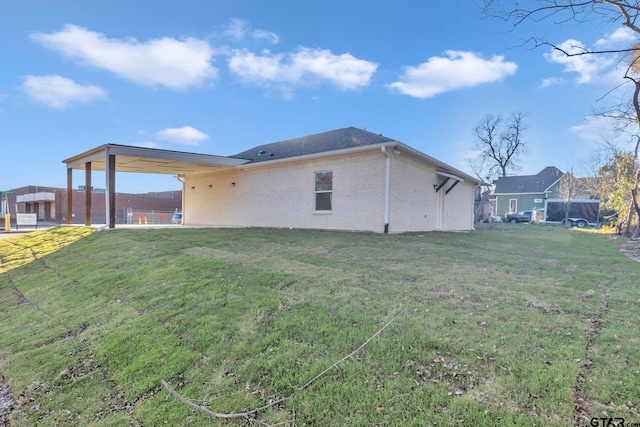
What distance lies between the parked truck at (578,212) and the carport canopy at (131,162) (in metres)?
29.8

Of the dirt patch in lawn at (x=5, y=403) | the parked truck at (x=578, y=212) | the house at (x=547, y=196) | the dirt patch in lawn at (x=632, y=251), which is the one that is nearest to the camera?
the dirt patch in lawn at (x=5, y=403)

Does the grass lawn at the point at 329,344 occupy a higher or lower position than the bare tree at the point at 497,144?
lower

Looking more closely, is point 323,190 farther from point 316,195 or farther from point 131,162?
point 131,162

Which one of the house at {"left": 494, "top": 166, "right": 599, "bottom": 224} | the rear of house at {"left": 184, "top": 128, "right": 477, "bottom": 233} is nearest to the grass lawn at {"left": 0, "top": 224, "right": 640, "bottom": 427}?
the rear of house at {"left": 184, "top": 128, "right": 477, "bottom": 233}

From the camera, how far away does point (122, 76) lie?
584 inches

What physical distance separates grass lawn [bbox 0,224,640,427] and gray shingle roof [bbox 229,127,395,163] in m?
6.63

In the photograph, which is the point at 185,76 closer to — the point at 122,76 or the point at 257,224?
the point at 122,76

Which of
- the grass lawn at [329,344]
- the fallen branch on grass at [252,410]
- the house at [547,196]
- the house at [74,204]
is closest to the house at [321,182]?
the grass lawn at [329,344]

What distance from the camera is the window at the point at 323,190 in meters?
11.9

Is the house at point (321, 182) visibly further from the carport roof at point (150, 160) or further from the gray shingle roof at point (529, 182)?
the gray shingle roof at point (529, 182)

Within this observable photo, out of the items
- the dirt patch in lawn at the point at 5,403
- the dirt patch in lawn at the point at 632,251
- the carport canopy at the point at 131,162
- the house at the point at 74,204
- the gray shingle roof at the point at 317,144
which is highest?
the gray shingle roof at the point at 317,144

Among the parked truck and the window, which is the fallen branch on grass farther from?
the parked truck

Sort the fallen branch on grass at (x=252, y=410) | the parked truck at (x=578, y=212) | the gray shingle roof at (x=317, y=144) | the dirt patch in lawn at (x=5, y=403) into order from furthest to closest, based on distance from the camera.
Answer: the parked truck at (x=578, y=212) < the gray shingle roof at (x=317, y=144) < the dirt patch in lawn at (x=5, y=403) < the fallen branch on grass at (x=252, y=410)

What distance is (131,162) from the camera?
14219 mm
